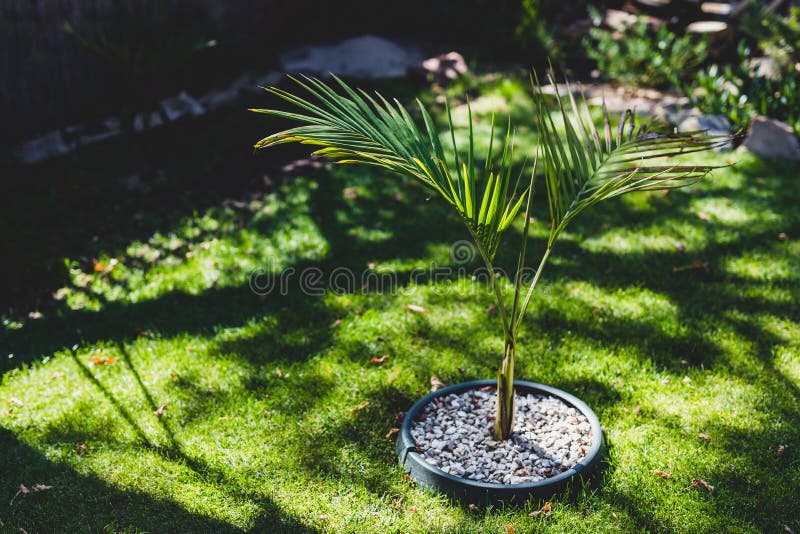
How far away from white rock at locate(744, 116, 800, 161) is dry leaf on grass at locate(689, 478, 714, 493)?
433cm

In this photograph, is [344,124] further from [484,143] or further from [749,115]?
[749,115]

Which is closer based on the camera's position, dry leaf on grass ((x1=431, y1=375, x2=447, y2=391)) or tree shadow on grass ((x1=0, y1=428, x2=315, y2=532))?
tree shadow on grass ((x1=0, y1=428, x2=315, y2=532))

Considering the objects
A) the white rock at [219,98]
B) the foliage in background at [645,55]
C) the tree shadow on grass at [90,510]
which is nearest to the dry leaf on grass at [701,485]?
the tree shadow on grass at [90,510]

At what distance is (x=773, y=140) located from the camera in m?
6.45

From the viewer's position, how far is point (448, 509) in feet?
9.96

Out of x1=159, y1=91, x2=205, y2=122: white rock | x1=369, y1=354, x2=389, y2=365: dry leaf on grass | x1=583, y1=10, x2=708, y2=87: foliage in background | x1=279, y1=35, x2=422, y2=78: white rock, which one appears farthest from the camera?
x1=279, y1=35, x2=422, y2=78: white rock

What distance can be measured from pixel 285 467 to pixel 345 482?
0.31 m

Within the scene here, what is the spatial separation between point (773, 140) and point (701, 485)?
4.44 meters

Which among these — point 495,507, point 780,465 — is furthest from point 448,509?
point 780,465

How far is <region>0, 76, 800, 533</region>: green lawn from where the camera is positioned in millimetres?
3127

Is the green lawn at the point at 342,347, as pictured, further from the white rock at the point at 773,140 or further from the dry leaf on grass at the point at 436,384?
the white rock at the point at 773,140

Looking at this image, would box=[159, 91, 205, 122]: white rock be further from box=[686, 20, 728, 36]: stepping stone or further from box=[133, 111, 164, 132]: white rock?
box=[686, 20, 728, 36]: stepping stone

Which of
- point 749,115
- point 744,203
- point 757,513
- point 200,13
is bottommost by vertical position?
point 757,513

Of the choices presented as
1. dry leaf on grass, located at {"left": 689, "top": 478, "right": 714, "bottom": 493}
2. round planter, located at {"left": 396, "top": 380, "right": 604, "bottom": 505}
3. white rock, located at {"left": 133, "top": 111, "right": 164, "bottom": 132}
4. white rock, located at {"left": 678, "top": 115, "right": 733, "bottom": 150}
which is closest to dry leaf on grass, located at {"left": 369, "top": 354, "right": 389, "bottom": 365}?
round planter, located at {"left": 396, "top": 380, "right": 604, "bottom": 505}
